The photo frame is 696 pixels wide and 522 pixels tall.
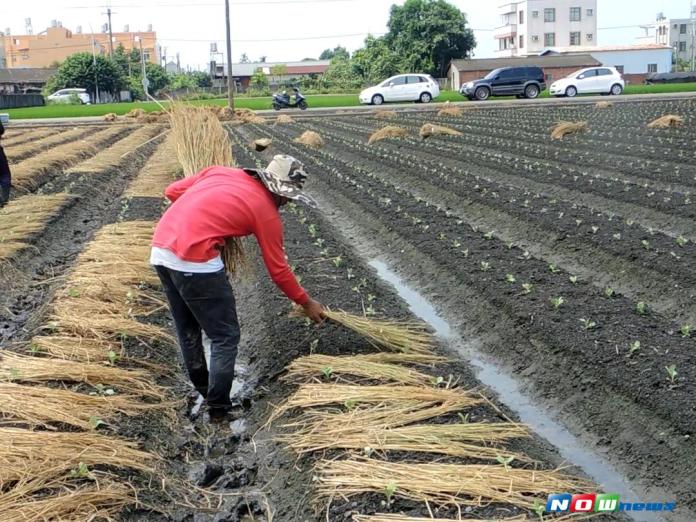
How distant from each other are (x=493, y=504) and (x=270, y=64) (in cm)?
8852

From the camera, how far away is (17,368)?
15.1ft

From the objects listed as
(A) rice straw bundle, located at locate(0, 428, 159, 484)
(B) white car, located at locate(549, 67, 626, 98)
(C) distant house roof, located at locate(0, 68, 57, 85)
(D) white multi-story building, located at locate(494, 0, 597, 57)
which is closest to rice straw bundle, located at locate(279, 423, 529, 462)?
(A) rice straw bundle, located at locate(0, 428, 159, 484)

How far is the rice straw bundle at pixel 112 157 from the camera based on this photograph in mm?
14240

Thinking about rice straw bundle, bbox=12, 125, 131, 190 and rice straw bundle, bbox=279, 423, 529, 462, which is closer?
rice straw bundle, bbox=279, 423, 529, 462

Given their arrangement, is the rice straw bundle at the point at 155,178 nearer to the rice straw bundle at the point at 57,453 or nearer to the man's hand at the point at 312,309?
the man's hand at the point at 312,309

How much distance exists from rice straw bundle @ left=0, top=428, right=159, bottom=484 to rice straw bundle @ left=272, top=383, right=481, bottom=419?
2.82ft

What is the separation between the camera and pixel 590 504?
2.60 metres

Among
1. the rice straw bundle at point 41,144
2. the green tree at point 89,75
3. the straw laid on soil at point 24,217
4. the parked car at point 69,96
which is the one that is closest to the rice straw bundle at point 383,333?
the straw laid on soil at point 24,217

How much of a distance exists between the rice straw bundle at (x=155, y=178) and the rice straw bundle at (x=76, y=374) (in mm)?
5809

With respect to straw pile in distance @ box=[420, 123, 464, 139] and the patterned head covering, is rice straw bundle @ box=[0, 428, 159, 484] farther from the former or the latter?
straw pile in distance @ box=[420, 123, 464, 139]

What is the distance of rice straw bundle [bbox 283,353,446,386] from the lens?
175 inches

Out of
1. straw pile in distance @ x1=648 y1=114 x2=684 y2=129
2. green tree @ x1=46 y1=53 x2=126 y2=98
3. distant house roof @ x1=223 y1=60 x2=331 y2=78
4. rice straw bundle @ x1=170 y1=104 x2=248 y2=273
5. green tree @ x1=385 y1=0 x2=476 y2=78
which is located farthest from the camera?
distant house roof @ x1=223 y1=60 x2=331 y2=78

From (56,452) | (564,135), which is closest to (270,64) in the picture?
(564,135)

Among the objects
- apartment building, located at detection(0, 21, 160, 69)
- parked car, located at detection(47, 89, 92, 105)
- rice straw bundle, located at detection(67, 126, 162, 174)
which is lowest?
rice straw bundle, located at detection(67, 126, 162, 174)
